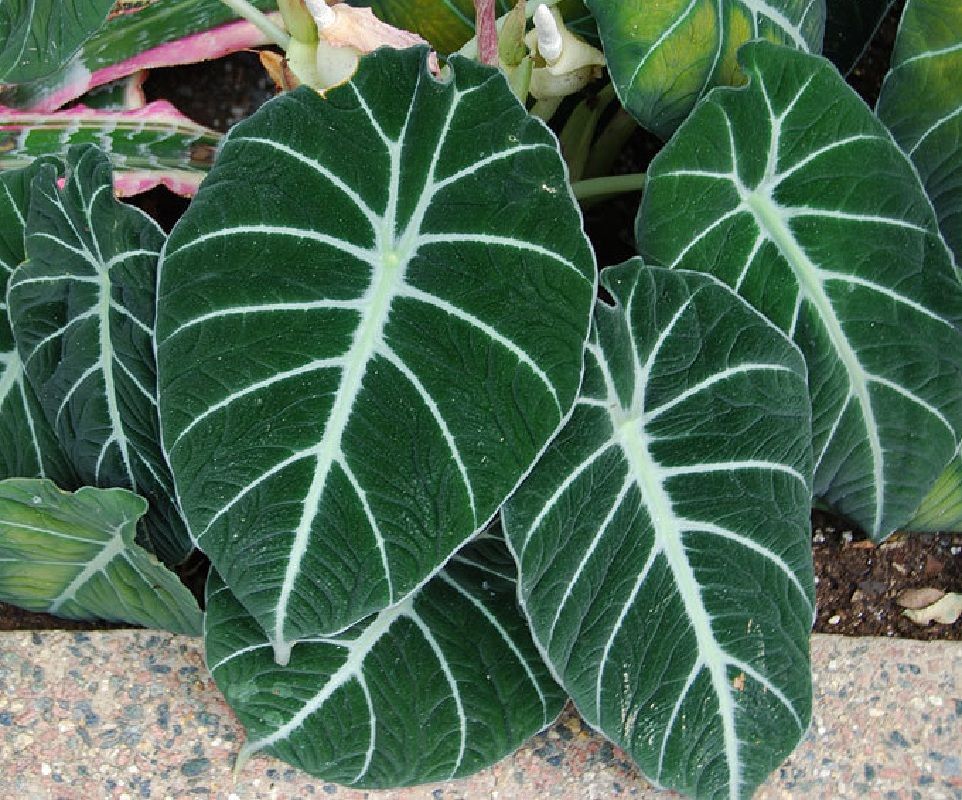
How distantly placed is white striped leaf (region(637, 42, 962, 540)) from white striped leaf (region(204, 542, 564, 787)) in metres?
0.53

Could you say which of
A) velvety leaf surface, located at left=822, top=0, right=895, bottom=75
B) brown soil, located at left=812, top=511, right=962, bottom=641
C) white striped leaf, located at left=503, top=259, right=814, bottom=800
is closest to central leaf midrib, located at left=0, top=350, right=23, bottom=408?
white striped leaf, located at left=503, top=259, right=814, bottom=800

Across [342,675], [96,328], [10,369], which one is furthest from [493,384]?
[10,369]

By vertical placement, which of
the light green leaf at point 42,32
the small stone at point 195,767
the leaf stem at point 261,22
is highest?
the light green leaf at point 42,32

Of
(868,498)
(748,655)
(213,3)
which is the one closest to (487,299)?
(748,655)

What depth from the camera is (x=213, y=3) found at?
1.85 m

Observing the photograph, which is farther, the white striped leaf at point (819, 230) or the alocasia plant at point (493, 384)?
the white striped leaf at point (819, 230)

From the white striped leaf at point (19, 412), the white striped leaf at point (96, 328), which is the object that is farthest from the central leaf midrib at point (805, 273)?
the white striped leaf at point (19, 412)

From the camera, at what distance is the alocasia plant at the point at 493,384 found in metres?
1.15

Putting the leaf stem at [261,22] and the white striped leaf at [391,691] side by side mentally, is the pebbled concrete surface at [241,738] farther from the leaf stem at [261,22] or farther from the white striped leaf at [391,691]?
the leaf stem at [261,22]

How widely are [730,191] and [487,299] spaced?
0.36 metres

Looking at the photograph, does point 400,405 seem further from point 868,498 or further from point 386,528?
point 868,498

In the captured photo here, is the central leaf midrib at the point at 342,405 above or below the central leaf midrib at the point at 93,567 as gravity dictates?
above

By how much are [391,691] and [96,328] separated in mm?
590

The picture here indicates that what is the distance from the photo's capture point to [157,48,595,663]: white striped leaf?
1.13 m
